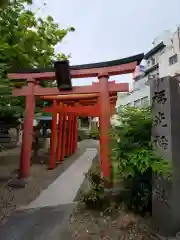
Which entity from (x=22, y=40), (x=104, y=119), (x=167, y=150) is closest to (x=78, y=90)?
(x=104, y=119)

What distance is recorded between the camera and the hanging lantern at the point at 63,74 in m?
7.57

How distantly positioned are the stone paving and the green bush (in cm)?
146

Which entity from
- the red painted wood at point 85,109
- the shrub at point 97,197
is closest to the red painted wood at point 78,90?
the red painted wood at point 85,109

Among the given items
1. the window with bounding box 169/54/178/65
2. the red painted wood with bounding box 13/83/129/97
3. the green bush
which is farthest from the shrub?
the window with bounding box 169/54/178/65

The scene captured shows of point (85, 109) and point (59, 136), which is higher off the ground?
point (85, 109)

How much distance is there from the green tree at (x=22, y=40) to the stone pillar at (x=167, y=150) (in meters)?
4.88

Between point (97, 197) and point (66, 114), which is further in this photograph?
point (66, 114)

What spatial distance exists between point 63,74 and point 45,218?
4.71m

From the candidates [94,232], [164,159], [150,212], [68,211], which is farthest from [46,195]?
[164,159]

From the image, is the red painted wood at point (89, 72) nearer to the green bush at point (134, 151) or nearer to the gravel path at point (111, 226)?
the green bush at point (134, 151)

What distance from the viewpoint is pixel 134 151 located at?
13.1 ft

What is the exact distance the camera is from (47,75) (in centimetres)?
809

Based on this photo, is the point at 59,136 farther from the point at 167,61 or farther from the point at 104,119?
the point at 167,61

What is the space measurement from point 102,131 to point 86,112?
264 centimetres
